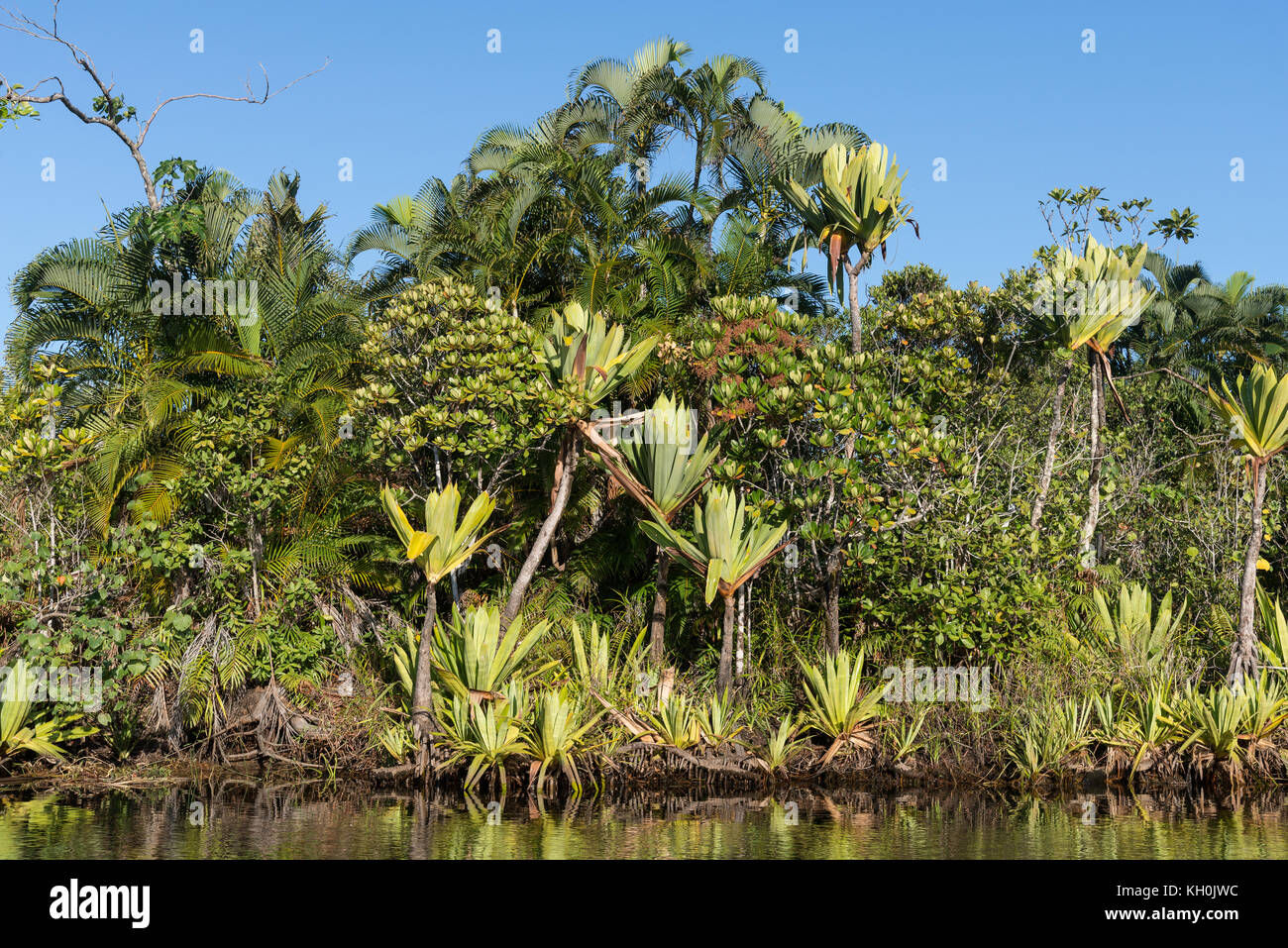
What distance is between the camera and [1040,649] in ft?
41.4

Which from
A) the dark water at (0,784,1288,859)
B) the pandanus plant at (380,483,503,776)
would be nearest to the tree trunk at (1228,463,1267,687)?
the dark water at (0,784,1288,859)

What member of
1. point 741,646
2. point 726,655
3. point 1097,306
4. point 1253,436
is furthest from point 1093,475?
point 726,655

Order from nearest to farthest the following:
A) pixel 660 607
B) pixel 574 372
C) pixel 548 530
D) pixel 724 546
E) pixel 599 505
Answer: pixel 724 546, pixel 574 372, pixel 548 530, pixel 660 607, pixel 599 505

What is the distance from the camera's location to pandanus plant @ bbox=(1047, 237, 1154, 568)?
13148mm

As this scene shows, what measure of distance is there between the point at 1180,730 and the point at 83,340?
13831 millimetres

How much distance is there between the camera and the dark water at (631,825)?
812cm

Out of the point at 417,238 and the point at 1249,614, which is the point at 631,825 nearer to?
the point at 1249,614

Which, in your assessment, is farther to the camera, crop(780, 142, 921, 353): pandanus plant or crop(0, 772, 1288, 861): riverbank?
crop(780, 142, 921, 353): pandanus plant

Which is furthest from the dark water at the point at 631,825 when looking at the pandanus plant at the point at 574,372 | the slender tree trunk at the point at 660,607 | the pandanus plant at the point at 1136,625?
the pandanus plant at the point at 574,372

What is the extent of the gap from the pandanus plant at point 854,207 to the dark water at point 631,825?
17.4 ft

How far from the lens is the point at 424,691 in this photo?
37.3 feet

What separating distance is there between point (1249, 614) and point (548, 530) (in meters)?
7.63

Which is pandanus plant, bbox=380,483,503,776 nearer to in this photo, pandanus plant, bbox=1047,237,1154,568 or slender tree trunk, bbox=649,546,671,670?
slender tree trunk, bbox=649,546,671,670

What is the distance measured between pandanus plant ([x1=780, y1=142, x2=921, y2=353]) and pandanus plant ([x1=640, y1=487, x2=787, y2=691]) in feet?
8.14
